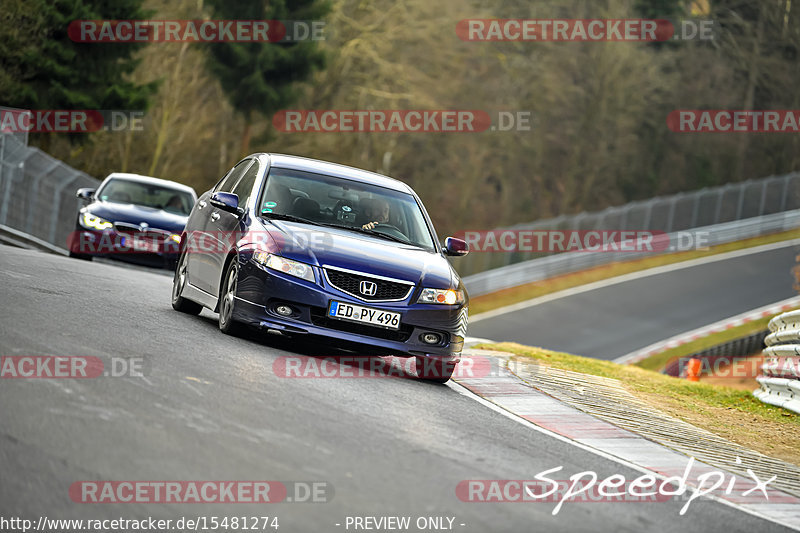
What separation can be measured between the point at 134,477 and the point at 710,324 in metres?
31.2

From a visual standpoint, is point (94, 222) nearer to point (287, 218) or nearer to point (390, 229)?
point (287, 218)

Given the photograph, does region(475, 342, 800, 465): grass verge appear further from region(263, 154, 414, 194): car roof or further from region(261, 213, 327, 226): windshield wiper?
region(261, 213, 327, 226): windshield wiper

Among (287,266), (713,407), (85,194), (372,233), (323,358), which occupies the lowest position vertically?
(713,407)

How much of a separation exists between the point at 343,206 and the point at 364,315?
161 centimetres

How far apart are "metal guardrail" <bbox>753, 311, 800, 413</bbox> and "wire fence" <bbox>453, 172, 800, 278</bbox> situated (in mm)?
27497

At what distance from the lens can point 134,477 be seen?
531 cm

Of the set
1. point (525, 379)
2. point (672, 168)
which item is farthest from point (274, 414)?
point (672, 168)

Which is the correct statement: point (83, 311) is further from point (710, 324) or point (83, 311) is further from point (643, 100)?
point (643, 100)

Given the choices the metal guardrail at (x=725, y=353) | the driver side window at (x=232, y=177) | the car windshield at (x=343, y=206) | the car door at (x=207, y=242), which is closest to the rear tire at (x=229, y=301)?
the car door at (x=207, y=242)

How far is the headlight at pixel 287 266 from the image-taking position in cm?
964

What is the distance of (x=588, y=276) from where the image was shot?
4309cm

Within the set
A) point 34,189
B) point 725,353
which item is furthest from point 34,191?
point 725,353

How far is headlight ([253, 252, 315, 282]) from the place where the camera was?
964 centimetres

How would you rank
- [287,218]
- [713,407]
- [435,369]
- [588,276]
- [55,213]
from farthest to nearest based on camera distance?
[588,276], [55,213], [713,407], [287,218], [435,369]
